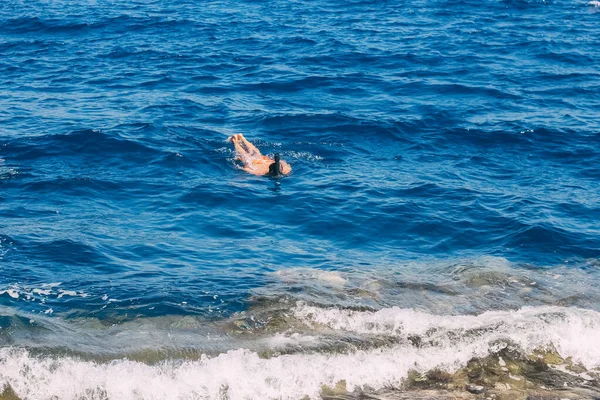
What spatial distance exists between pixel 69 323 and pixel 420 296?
657cm

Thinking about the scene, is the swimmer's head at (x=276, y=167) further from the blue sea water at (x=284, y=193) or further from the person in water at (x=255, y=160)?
the blue sea water at (x=284, y=193)

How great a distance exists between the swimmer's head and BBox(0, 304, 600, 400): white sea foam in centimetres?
765

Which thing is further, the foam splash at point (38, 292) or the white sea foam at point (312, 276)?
the white sea foam at point (312, 276)

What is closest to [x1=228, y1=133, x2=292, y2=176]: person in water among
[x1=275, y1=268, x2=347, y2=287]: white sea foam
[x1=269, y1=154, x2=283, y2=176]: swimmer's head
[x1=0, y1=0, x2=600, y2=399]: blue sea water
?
[x1=269, y1=154, x2=283, y2=176]: swimmer's head

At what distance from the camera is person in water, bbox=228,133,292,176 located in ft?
73.1

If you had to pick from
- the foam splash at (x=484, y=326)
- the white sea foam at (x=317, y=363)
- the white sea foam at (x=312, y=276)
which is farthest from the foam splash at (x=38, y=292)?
the foam splash at (x=484, y=326)

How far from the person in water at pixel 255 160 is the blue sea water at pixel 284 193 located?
1.62ft

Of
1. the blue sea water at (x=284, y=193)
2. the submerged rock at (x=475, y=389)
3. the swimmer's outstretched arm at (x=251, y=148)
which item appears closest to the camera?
the submerged rock at (x=475, y=389)

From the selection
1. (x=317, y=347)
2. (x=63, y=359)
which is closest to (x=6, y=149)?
(x=63, y=359)

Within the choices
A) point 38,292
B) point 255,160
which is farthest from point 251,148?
point 38,292

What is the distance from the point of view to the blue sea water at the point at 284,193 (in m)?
13.8

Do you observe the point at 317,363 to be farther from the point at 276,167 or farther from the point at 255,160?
the point at 255,160

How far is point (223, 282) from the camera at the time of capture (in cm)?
1608

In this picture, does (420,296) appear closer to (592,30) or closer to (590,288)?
(590,288)
